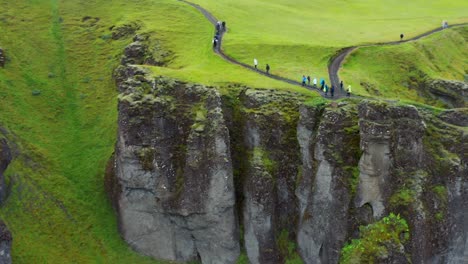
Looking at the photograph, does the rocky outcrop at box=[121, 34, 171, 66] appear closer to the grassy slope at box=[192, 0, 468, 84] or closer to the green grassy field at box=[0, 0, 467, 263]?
the green grassy field at box=[0, 0, 467, 263]

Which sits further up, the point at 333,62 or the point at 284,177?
the point at 333,62

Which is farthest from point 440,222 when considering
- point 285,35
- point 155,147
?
point 285,35

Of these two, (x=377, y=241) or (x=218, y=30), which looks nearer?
(x=377, y=241)

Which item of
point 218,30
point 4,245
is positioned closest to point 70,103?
point 218,30

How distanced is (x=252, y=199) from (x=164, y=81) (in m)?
16.7

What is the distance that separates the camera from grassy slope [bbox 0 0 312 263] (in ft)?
203

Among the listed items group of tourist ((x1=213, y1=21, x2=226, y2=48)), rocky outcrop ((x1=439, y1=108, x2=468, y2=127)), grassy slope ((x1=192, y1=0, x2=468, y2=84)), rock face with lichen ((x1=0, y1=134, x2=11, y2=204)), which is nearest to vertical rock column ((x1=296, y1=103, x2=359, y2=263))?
rocky outcrop ((x1=439, y1=108, x2=468, y2=127))

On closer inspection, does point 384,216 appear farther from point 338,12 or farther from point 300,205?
point 338,12

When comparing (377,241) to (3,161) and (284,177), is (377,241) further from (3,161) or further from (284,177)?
(3,161)

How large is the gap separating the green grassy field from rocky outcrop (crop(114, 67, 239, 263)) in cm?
315

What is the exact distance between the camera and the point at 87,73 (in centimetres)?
8619

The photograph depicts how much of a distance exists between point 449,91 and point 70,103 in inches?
2142

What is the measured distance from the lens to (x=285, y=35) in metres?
85.4

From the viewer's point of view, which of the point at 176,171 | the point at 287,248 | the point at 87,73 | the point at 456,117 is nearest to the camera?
the point at 456,117
